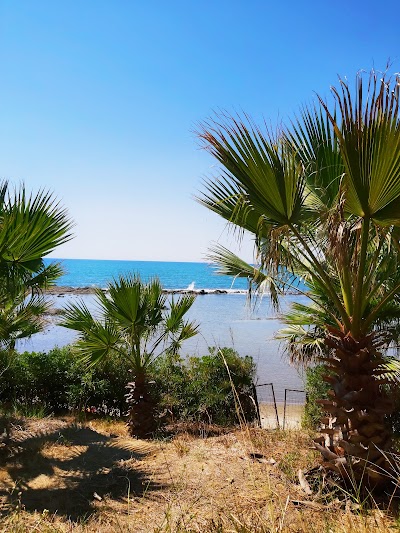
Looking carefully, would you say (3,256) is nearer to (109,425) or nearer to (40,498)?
(40,498)

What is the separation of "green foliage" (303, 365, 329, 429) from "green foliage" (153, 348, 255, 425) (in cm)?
119

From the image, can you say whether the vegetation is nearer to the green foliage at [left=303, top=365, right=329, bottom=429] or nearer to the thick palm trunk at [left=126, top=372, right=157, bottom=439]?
the thick palm trunk at [left=126, top=372, right=157, bottom=439]

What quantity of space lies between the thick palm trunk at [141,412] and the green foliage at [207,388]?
1023 mm

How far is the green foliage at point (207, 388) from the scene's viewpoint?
9.22 meters

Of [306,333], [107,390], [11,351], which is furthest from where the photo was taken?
[107,390]

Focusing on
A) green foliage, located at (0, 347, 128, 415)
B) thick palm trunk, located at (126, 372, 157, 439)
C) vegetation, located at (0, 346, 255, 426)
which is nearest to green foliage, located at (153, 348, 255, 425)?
vegetation, located at (0, 346, 255, 426)

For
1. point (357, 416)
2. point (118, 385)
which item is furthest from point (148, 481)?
point (118, 385)

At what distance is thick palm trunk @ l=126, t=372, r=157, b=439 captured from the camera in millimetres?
8102

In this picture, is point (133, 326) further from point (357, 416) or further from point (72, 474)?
point (357, 416)

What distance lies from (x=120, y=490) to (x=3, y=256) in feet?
9.36

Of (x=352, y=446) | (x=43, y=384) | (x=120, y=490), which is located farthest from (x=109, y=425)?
(x=352, y=446)

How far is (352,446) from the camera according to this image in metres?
4.26

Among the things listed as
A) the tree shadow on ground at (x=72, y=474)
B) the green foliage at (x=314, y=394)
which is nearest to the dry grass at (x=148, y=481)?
the tree shadow on ground at (x=72, y=474)

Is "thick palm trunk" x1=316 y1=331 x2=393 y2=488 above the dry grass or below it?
above
